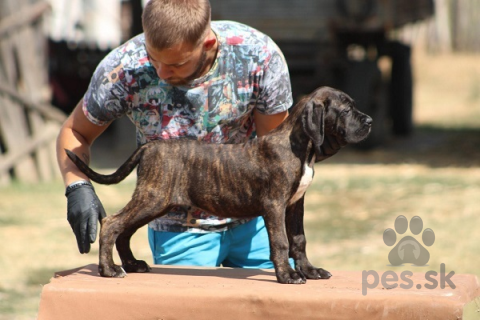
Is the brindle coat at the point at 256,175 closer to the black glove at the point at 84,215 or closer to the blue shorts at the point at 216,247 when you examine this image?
the black glove at the point at 84,215

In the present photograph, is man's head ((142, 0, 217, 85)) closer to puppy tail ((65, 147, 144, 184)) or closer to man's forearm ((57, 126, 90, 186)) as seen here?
puppy tail ((65, 147, 144, 184))

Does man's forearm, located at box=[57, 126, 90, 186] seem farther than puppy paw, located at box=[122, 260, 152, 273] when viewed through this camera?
Yes

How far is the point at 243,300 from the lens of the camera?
287 cm

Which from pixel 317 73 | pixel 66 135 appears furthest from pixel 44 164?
pixel 66 135

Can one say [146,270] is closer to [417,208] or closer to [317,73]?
[417,208]

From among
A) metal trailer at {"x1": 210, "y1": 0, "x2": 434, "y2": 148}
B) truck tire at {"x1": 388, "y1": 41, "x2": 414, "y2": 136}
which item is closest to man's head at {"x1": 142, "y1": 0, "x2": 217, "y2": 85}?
metal trailer at {"x1": 210, "y1": 0, "x2": 434, "y2": 148}

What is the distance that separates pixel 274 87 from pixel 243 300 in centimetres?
101

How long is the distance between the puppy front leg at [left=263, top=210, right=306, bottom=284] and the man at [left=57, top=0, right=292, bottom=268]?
62 cm

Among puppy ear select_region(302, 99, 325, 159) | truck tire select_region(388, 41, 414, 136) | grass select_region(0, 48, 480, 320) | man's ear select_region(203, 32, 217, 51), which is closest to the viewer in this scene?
puppy ear select_region(302, 99, 325, 159)

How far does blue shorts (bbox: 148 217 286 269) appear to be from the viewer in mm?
3604

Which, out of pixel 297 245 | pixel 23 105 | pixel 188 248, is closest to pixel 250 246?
pixel 188 248

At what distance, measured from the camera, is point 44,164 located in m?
10.7

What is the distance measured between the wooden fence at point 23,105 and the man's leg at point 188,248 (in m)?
7.11

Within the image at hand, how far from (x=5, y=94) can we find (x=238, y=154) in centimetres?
812
